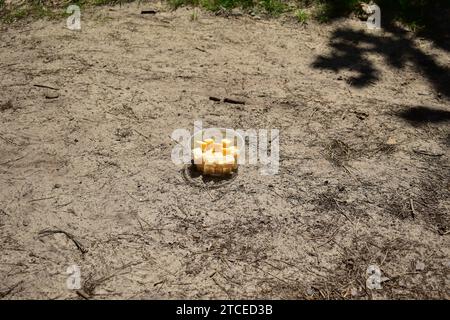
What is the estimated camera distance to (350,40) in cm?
521

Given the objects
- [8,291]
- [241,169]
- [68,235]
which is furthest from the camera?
[241,169]

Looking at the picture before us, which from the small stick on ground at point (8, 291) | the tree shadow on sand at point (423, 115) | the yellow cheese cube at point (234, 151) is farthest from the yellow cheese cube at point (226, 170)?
the tree shadow on sand at point (423, 115)

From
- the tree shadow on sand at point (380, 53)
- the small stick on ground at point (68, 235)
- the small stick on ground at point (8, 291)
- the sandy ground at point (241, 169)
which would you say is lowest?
the small stick on ground at point (8, 291)

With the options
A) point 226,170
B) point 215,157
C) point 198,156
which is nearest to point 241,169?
Answer: point 226,170

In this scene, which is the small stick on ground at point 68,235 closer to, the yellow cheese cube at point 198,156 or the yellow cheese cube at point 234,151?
the yellow cheese cube at point 198,156

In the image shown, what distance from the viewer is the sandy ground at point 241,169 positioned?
9.75 ft

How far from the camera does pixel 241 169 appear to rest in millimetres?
3688

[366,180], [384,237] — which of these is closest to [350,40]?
[366,180]

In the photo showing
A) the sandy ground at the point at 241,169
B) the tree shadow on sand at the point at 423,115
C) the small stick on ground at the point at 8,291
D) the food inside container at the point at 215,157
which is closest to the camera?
the small stick on ground at the point at 8,291

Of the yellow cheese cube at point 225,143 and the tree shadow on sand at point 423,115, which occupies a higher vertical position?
the tree shadow on sand at point 423,115

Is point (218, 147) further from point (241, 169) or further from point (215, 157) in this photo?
point (241, 169)
